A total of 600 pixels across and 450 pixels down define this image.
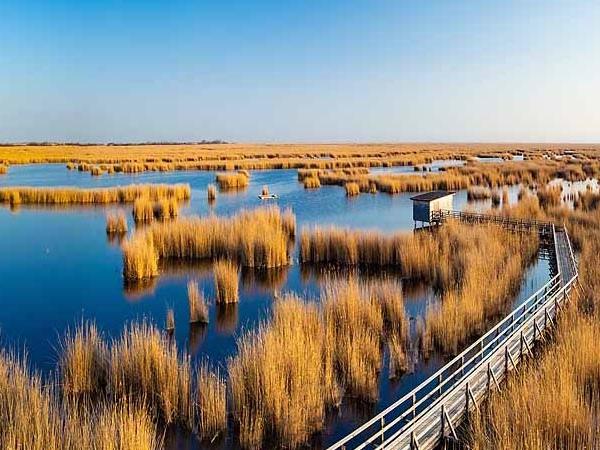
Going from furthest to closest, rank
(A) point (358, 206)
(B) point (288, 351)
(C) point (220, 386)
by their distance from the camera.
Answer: (A) point (358, 206) → (B) point (288, 351) → (C) point (220, 386)

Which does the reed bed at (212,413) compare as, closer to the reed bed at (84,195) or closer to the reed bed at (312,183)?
the reed bed at (84,195)

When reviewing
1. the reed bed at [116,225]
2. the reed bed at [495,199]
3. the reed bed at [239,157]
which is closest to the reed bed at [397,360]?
the reed bed at [116,225]

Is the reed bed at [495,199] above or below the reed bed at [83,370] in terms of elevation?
above

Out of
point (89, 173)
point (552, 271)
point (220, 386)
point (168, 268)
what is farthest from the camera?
point (89, 173)

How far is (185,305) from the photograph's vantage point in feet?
46.9

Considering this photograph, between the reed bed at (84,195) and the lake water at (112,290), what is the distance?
385cm

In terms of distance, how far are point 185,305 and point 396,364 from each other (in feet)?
22.2

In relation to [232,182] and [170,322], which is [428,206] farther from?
[232,182]

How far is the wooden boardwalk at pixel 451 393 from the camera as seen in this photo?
253 inches

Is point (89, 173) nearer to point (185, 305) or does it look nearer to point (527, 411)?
point (185, 305)

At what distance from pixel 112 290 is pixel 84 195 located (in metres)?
21.3

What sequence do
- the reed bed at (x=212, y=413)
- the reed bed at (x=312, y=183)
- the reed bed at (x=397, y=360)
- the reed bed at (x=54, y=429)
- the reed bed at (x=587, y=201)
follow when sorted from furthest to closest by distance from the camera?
the reed bed at (x=312, y=183)
the reed bed at (x=587, y=201)
the reed bed at (x=397, y=360)
the reed bed at (x=212, y=413)
the reed bed at (x=54, y=429)

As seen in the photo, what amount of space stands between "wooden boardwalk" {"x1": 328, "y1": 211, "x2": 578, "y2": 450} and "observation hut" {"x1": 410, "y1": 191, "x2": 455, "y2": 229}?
430 inches

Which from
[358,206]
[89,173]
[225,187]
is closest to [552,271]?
[358,206]
